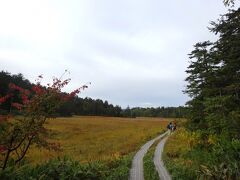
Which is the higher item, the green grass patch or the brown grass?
the brown grass

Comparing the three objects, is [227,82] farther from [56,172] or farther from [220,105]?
[56,172]

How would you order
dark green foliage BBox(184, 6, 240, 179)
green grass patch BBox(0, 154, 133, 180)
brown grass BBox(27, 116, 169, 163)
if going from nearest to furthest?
green grass patch BBox(0, 154, 133, 180), dark green foliage BBox(184, 6, 240, 179), brown grass BBox(27, 116, 169, 163)

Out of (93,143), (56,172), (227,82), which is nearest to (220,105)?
(227,82)

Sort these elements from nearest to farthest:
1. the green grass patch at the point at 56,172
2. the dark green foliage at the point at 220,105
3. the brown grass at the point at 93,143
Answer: the green grass patch at the point at 56,172
the dark green foliage at the point at 220,105
the brown grass at the point at 93,143

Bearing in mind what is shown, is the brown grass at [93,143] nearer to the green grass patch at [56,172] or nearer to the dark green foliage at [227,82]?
the green grass patch at [56,172]

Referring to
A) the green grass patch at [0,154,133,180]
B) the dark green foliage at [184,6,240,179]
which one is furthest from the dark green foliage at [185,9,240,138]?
the green grass patch at [0,154,133,180]

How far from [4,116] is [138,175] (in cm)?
916

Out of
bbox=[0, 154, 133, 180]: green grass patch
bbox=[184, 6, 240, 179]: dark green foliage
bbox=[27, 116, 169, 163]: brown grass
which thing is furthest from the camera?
bbox=[27, 116, 169, 163]: brown grass

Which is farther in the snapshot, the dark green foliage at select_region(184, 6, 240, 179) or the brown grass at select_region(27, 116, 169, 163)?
the brown grass at select_region(27, 116, 169, 163)

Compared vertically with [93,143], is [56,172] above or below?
below

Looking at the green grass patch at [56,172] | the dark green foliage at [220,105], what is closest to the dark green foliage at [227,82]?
the dark green foliage at [220,105]

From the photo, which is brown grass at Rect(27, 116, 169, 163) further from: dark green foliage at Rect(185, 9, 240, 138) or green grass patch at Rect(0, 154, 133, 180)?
dark green foliage at Rect(185, 9, 240, 138)

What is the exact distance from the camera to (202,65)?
95.2ft

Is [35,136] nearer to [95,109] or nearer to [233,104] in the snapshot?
[233,104]
